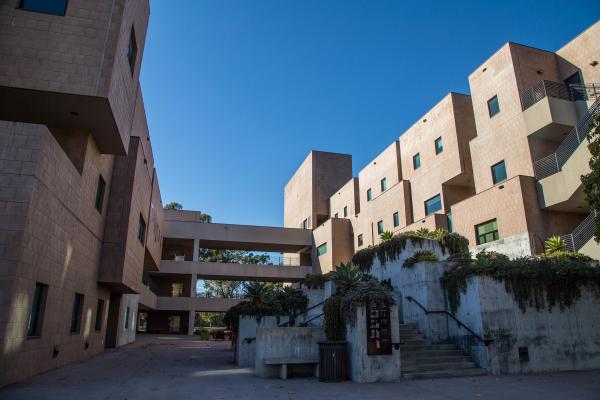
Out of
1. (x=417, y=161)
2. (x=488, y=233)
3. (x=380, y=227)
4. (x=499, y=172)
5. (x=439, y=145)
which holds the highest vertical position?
(x=439, y=145)

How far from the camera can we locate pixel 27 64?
1206 centimetres

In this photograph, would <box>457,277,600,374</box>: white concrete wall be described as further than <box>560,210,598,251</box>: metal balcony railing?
No

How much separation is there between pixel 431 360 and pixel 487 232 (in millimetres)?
12678

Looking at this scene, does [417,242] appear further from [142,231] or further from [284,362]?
[142,231]

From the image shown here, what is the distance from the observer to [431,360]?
38.5ft

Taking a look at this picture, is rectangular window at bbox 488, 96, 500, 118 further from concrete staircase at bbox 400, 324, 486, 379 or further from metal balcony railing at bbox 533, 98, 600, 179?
concrete staircase at bbox 400, 324, 486, 379

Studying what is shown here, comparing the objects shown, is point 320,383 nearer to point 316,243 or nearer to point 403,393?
point 403,393

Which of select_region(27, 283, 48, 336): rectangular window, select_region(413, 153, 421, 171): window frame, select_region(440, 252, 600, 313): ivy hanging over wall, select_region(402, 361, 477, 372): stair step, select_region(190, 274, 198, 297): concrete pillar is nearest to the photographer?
select_region(402, 361, 477, 372): stair step

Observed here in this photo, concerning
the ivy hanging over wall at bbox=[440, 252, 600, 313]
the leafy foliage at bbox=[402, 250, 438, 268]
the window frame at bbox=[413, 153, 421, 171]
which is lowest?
the ivy hanging over wall at bbox=[440, 252, 600, 313]

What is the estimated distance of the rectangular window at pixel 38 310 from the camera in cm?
1138

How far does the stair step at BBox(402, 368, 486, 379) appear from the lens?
34.8 feet

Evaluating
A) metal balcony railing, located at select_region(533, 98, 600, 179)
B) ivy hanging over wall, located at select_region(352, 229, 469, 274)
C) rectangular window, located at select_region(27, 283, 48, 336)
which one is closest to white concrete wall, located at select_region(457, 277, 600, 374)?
ivy hanging over wall, located at select_region(352, 229, 469, 274)

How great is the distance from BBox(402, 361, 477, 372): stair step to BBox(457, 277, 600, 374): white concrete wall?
0.58 metres

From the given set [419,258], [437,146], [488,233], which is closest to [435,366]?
[419,258]
